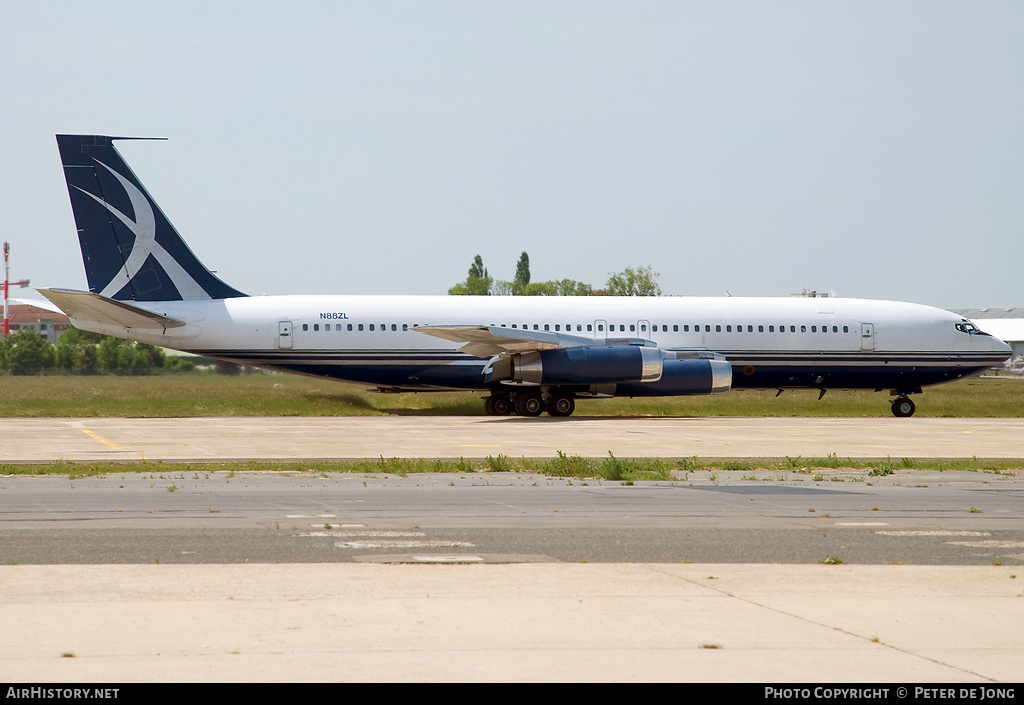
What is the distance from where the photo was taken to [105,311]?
106 ft

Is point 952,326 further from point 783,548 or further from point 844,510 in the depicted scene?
point 783,548

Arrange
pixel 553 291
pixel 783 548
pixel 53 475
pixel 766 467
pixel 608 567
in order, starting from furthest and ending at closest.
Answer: pixel 553 291 → pixel 766 467 → pixel 53 475 → pixel 783 548 → pixel 608 567

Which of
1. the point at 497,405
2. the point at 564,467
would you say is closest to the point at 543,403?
the point at 497,405

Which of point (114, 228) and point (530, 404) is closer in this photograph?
point (114, 228)

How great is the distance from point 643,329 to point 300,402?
11257 millimetres

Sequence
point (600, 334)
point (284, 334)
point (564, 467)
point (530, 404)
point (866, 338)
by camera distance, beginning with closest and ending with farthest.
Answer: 1. point (564, 467)
2. point (284, 334)
3. point (530, 404)
4. point (600, 334)
5. point (866, 338)

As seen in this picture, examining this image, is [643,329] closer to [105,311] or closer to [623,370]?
[623,370]

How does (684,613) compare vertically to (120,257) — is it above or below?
below

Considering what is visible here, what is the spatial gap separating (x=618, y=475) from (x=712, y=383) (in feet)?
57.2

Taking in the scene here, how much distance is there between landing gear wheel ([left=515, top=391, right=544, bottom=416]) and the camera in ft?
113

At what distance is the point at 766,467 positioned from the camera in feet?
60.1

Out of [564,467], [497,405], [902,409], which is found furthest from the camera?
[902,409]

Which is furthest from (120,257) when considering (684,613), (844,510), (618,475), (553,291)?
(553,291)

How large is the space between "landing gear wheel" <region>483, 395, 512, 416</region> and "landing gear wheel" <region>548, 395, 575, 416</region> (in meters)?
1.78
